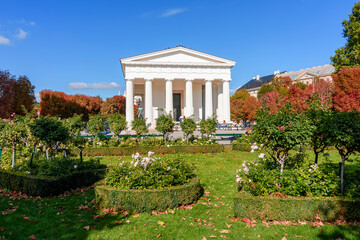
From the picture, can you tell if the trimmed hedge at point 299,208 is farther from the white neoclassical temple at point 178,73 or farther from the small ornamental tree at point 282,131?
the white neoclassical temple at point 178,73

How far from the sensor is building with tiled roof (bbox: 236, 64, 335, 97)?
77.3 meters

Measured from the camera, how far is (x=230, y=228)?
5328 mm

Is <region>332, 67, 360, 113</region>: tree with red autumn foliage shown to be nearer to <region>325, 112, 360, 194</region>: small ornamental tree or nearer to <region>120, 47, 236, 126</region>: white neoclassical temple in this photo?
<region>120, 47, 236, 126</region>: white neoclassical temple

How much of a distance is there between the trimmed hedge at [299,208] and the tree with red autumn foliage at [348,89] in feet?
84.3

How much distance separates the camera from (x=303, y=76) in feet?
271

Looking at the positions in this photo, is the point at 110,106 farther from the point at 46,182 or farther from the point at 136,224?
the point at 136,224

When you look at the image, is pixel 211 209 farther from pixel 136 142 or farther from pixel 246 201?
pixel 136 142

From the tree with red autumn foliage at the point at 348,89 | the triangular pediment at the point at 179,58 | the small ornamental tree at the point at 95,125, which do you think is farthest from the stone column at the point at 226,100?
the small ornamental tree at the point at 95,125

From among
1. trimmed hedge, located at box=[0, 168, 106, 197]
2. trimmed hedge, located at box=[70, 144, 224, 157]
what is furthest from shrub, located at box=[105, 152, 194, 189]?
trimmed hedge, located at box=[70, 144, 224, 157]

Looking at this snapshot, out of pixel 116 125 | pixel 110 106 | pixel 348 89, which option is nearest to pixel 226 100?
pixel 348 89

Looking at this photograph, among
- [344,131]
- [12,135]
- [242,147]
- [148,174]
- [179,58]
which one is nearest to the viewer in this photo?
[344,131]

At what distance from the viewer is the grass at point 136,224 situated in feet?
16.5

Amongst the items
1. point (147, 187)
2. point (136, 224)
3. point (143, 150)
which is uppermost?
point (143, 150)

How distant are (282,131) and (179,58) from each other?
32896 millimetres
